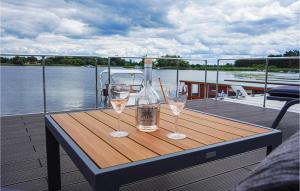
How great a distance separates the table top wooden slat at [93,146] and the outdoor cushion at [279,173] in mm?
480

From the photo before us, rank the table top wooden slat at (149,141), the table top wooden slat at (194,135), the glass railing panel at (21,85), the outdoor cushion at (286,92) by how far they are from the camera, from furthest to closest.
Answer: the glass railing panel at (21,85) → the outdoor cushion at (286,92) → the table top wooden slat at (194,135) → the table top wooden slat at (149,141)

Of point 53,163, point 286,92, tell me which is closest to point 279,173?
point 53,163

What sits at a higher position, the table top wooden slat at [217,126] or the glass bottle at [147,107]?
the glass bottle at [147,107]

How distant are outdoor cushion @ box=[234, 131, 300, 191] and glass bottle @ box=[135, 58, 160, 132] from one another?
73cm

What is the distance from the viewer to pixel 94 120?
1.28 m

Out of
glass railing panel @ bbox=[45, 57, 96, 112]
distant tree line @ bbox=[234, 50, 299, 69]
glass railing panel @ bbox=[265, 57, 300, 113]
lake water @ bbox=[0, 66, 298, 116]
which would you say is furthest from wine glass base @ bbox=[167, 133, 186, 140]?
distant tree line @ bbox=[234, 50, 299, 69]

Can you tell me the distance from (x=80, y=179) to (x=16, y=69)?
2.50m

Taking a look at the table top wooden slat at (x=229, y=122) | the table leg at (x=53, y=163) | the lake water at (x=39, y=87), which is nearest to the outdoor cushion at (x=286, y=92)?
the lake water at (x=39, y=87)

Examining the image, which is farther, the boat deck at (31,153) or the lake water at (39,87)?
the lake water at (39,87)

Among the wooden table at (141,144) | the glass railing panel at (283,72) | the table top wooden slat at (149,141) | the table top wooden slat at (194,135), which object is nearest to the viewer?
the wooden table at (141,144)

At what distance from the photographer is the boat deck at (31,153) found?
1.67m

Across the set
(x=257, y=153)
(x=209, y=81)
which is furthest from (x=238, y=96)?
(x=257, y=153)

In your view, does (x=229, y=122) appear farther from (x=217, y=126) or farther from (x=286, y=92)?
(x=286, y=92)

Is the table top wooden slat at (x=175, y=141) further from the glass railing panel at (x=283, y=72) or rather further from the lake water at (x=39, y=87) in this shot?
the glass railing panel at (x=283, y=72)
